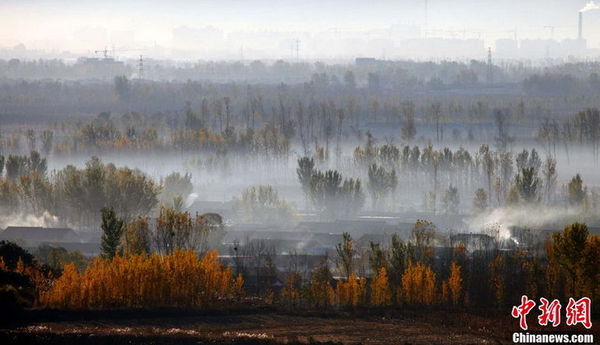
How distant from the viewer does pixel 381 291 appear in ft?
77.3

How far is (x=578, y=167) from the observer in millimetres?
56562

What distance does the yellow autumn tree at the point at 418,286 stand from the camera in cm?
2328

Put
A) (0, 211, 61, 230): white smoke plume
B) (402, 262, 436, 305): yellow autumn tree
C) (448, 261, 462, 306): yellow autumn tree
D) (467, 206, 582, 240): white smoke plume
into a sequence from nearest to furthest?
(448, 261, 462, 306): yellow autumn tree < (402, 262, 436, 305): yellow autumn tree < (467, 206, 582, 240): white smoke plume < (0, 211, 61, 230): white smoke plume

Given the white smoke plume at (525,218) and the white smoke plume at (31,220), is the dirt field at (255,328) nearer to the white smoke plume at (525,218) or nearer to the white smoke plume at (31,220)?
the white smoke plume at (525,218)

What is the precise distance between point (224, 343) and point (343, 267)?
10383 millimetres

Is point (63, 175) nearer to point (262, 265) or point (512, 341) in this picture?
point (262, 265)

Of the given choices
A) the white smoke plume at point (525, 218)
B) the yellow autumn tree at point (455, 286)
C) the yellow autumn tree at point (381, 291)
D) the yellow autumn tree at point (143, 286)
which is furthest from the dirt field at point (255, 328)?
the white smoke plume at point (525, 218)

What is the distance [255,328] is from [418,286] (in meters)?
5.58

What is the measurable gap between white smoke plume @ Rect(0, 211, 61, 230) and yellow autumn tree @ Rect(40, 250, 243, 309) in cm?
1816

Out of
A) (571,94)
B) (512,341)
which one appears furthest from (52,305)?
(571,94)

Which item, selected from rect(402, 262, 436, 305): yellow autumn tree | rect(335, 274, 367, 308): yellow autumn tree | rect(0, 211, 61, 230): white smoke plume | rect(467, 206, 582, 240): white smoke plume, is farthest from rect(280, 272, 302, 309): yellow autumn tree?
rect(0, 211, 61, 230): white smoke plume

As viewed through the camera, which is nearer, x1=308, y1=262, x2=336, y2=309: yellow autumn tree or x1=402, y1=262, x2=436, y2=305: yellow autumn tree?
x1=308, y1=262, x2=336, y2=309: yellow autumn tree

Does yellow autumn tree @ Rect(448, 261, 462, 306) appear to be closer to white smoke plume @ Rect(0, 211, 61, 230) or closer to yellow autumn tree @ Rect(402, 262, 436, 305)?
yellow autumn tree @ Rect(402, 262, 436, 305)

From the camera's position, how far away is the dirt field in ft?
59.0
